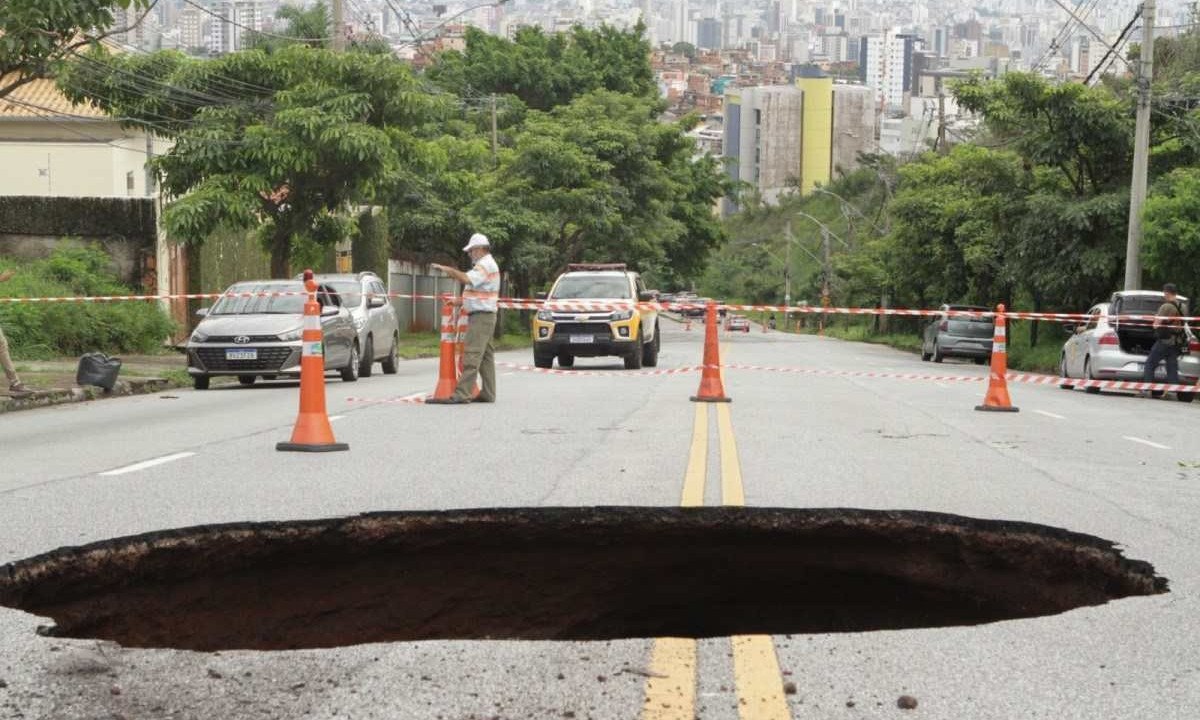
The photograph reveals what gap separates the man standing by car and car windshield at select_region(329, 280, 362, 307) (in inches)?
478

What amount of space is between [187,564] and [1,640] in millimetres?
2012

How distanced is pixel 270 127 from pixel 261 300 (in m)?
7.47

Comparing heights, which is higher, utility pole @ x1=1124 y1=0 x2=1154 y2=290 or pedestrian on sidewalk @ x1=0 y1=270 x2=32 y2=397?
utility pole @ x1=1124 y1=0 x2=1154 y2=290

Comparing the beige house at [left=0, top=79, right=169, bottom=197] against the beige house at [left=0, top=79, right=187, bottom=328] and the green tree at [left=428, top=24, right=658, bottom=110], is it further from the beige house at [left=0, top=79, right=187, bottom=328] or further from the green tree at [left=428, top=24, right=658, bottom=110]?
the green tree at [left=428, top=24, right=658, bottom=110]

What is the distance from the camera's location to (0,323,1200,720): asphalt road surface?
4.85m

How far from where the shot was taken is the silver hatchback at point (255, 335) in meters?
22.0

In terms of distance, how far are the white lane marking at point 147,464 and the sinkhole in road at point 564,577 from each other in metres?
3.02

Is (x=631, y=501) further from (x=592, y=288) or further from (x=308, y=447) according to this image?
(x=592, y=288)

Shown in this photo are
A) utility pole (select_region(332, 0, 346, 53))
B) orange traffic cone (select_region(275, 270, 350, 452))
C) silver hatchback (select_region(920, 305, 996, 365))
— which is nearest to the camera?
orange traffic cone (select_region(275, 270, 350, 452))

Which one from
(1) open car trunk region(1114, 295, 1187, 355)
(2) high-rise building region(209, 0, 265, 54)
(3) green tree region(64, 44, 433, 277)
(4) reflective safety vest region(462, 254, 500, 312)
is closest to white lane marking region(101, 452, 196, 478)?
(4) reflective safety vest region(462, 254, 500, 312)

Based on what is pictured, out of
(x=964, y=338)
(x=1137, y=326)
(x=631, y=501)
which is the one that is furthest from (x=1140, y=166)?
(x=631, y=501)

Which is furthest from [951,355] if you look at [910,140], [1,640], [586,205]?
[910,140]

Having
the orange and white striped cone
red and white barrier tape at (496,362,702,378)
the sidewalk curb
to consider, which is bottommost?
red and white barrier tape at (496,362,702,378)

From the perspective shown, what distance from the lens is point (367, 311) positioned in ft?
82.4
